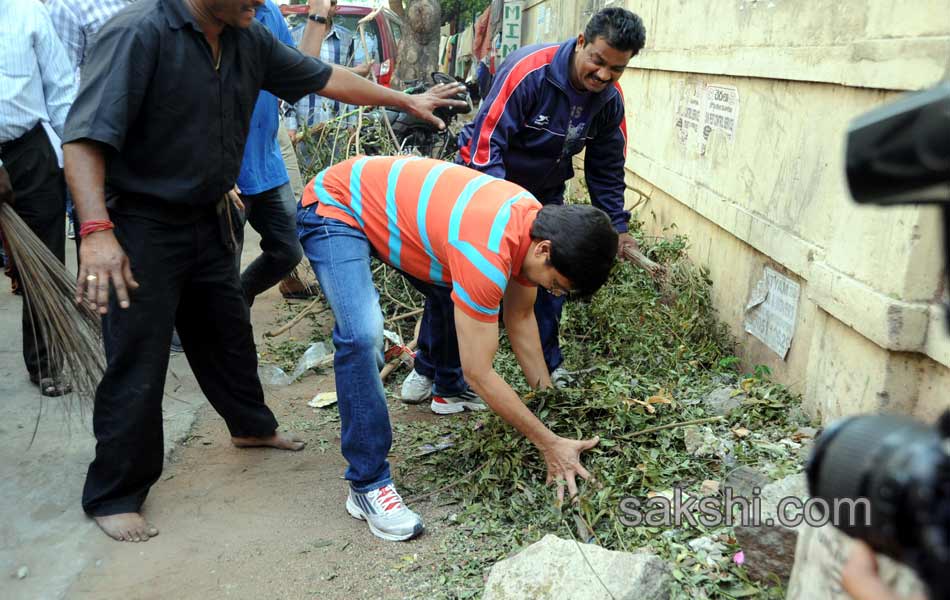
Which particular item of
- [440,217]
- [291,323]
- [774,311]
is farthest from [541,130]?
[291,323]

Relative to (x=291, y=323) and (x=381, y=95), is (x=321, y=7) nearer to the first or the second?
(x=381, y=95)

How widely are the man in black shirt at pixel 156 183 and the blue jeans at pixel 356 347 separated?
1.47 feet

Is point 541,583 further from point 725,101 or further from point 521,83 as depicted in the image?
point 725,101

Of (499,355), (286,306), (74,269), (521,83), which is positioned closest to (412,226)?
(521,83)

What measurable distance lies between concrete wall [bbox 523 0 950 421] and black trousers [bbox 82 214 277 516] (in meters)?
2.27

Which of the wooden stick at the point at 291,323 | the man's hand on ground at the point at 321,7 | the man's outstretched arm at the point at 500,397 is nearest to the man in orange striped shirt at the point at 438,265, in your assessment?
the man's outstretched arm at the point at 500,397

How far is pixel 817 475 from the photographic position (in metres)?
1.10

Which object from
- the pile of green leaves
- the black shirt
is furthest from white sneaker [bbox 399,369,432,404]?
the black shirt

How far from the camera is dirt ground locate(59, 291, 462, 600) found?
107 inches

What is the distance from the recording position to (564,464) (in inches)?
110

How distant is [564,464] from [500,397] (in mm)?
368

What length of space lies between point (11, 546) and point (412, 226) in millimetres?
1830

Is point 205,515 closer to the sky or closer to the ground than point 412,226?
closer to the ground

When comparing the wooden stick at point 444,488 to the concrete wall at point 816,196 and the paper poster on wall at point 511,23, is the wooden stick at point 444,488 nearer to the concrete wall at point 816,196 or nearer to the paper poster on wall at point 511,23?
the concrete wall at point 816,196
